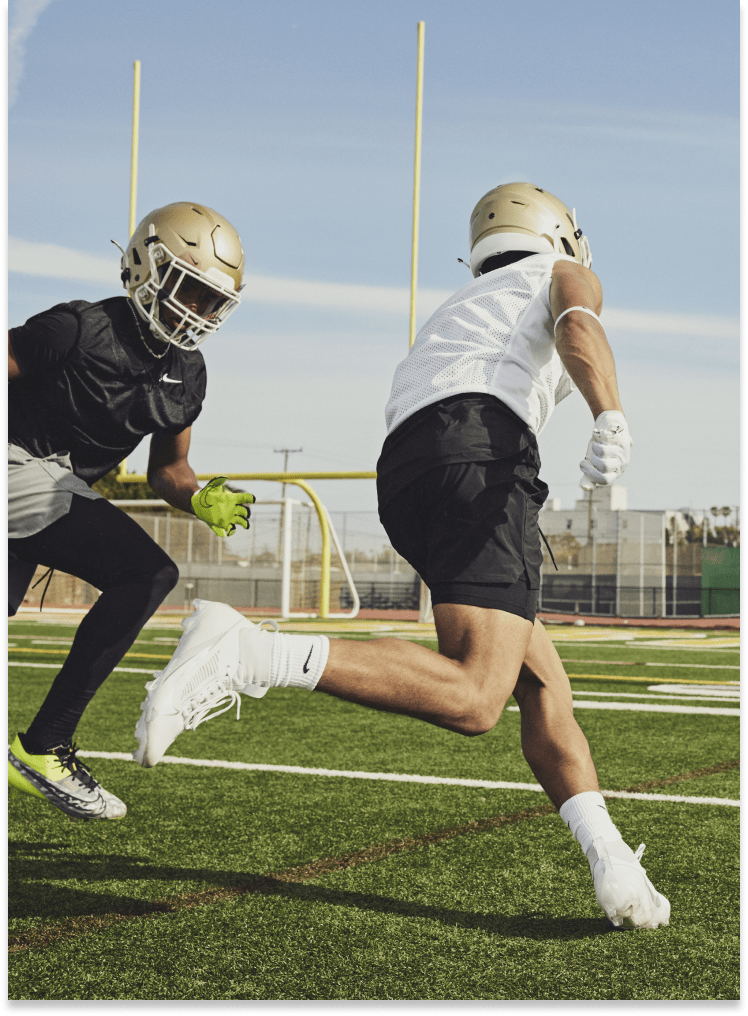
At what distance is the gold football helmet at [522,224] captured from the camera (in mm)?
2436

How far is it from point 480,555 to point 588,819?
2.04 ft

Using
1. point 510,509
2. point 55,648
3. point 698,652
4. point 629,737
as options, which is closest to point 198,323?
point 510,509

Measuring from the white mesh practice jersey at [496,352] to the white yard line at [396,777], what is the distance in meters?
1.59

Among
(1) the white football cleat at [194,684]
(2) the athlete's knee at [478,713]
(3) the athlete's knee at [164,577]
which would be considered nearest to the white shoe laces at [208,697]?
(1) the white football cleat at [194,684]

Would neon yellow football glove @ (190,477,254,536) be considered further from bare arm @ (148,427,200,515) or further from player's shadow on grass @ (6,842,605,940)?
player's shadow on grass @ (6,842,605,940)

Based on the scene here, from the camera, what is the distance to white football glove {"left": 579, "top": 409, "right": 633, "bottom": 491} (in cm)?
187

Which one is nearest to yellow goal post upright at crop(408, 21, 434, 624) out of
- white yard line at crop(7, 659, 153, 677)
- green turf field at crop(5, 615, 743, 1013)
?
white yard line at crop(7, 659, 153, 677)

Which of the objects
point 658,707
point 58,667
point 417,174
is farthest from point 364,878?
point 417,174

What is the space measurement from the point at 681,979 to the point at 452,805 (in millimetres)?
1417

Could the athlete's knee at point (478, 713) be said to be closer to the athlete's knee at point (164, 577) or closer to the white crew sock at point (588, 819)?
the white crew sock at point (588, 819)

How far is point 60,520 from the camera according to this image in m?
2.77

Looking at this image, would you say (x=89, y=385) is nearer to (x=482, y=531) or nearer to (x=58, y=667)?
(x=482, y=531)

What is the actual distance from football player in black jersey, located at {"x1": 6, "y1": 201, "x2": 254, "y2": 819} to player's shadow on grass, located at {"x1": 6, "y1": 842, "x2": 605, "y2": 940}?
29 centimetres

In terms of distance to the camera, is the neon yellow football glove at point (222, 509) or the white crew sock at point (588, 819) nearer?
the white crew sock at point (588, 819)
